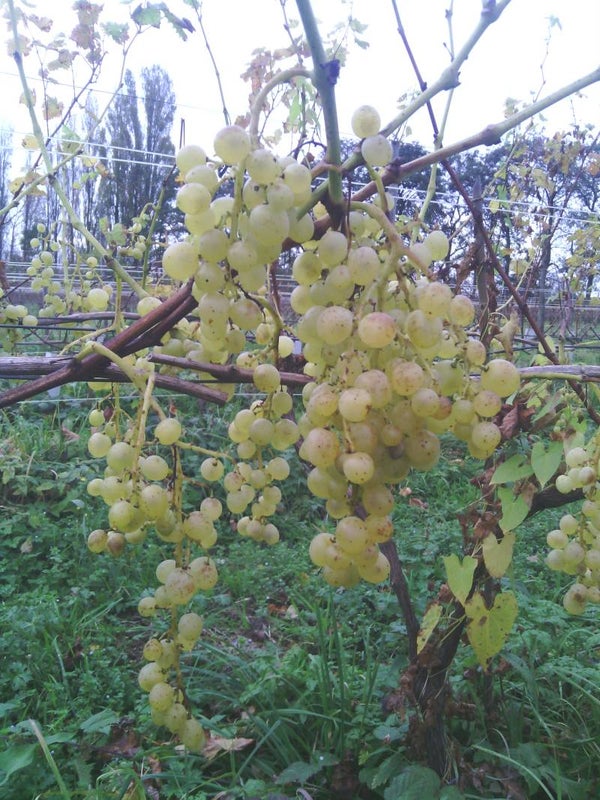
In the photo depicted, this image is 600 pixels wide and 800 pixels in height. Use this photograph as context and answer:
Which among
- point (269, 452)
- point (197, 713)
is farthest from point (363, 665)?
point (269, 452)

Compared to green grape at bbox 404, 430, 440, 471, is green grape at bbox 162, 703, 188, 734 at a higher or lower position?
lower

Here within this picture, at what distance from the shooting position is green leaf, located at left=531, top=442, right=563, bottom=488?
0.87 m

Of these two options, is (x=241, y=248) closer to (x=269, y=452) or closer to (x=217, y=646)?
(x=217, y=646)

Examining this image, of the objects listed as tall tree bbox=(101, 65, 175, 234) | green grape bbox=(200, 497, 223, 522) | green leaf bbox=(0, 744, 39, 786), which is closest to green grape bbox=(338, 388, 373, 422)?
green grape bbox=(200, 497, 223, 522)

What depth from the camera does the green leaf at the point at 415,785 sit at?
48.0 inches

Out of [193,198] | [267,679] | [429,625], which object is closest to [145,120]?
[267,679]

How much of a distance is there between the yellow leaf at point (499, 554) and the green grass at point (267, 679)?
490 mm

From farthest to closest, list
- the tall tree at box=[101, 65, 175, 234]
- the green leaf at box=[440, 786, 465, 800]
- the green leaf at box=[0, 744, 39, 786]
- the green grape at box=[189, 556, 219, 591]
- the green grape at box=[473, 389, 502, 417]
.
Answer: the tall tree at box=[101, 65, 175, 234]
the green leaf at box=[0, 744, 39, 786]
the green leaf at box=[440, 786, 465, 800]
the green grape at box=[189, 556, 219, 591]
the green grape at box=[473, 389, 502, 417]

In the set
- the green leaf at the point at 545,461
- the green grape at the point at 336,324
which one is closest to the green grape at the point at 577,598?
the green leaf at the point at 545,461

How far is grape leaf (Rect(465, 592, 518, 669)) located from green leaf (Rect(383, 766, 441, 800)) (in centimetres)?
38

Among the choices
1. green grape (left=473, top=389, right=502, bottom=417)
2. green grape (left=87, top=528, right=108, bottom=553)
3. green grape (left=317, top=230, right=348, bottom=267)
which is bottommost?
green grape (left=87, top=528, right=108, bottom=553)

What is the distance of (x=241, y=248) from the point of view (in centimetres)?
51

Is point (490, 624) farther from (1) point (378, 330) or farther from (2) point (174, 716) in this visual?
(1) point (378, 330)

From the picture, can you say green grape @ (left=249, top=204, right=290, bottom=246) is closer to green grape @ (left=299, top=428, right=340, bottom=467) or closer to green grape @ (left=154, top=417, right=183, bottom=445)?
green grape @ (left=299, top=428, right=340, bottom=467)
